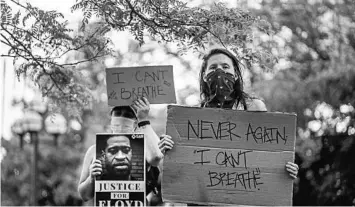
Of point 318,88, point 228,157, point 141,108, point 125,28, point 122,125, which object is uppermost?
point 318,88

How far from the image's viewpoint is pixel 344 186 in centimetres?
1268

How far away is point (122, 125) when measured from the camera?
5801 mm

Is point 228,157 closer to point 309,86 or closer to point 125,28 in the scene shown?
point 125,28

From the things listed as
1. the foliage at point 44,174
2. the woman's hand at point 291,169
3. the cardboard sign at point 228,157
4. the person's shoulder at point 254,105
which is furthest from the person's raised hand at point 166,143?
the foliage at point 44,174

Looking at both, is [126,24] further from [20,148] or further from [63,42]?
[20,148]

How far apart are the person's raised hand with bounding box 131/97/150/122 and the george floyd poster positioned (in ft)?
0.47

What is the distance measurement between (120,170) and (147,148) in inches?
10.3

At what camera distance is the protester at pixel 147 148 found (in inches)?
218

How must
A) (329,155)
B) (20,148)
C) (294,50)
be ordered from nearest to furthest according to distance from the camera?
(329,155)
(294,50)
(20,148)

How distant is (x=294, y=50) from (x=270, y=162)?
12313 mm

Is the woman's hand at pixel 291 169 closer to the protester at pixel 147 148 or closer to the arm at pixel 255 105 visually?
the arm at pixel 255 105

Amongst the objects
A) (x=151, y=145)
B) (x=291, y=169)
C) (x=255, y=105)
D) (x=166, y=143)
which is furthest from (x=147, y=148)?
(x=291, y=169)

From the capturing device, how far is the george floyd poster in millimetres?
5457

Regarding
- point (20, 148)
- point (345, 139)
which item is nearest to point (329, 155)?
point (345, 139)
